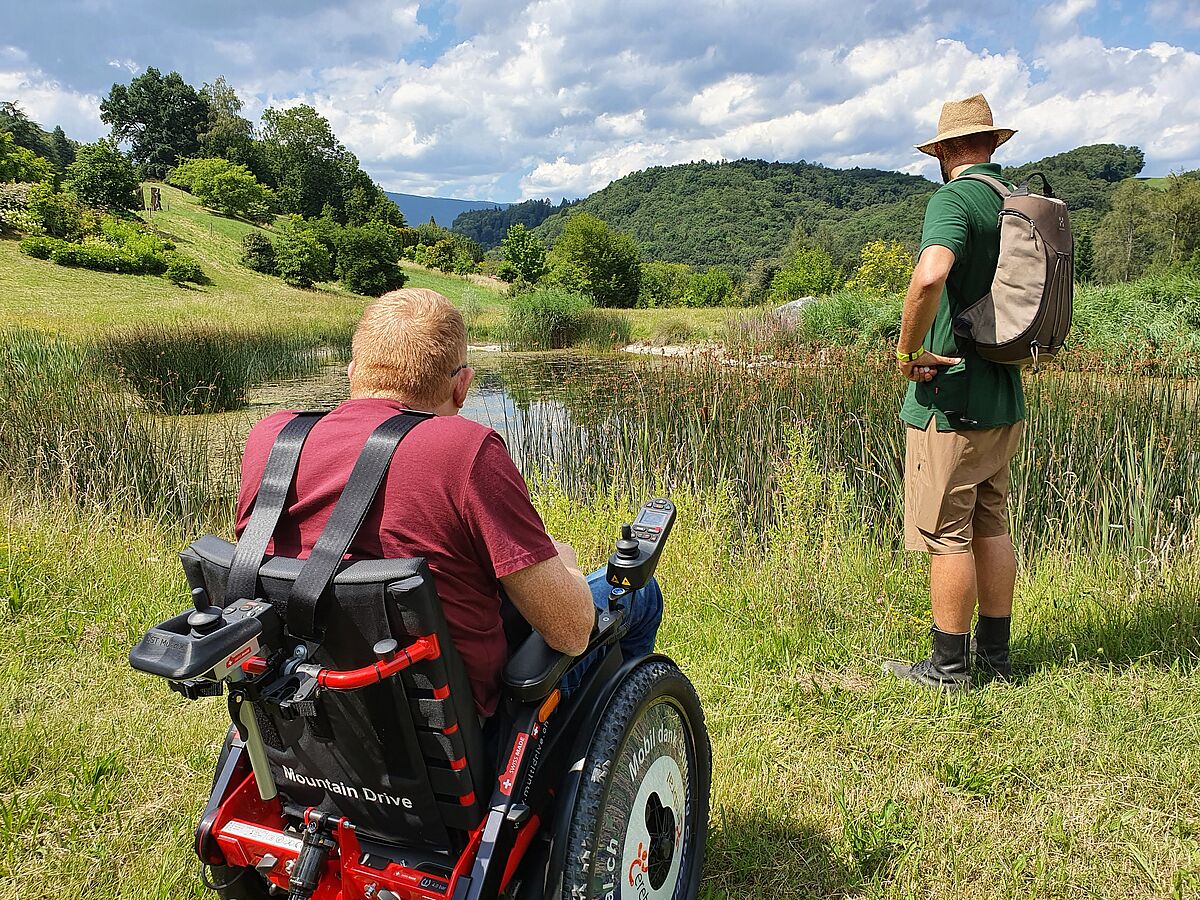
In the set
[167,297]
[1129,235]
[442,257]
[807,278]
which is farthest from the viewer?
[442,257]

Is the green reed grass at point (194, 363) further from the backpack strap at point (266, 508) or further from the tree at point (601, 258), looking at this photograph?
the tree at point (601, 258)

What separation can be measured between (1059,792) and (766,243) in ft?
319

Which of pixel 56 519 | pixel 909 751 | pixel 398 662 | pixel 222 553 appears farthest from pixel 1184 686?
pixel 56 519

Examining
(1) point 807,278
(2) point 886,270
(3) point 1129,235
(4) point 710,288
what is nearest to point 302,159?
(4) point 710,288

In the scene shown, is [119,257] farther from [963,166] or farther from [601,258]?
[601,258]

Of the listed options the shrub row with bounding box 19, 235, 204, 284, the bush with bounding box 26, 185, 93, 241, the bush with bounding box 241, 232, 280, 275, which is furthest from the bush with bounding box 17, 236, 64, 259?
the bush with bounding box 241, 232, 280, 275

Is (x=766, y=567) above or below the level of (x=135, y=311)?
below

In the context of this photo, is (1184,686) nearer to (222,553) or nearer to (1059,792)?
(1059,792)

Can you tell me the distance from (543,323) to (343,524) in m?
19.3

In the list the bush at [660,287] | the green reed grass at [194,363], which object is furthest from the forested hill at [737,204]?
the green reed grass at [194,363]

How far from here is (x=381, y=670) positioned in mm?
1072

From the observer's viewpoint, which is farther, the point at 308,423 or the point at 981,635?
the point at 981,635

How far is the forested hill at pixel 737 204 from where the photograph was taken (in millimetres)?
95188

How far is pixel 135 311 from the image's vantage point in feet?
63.9
